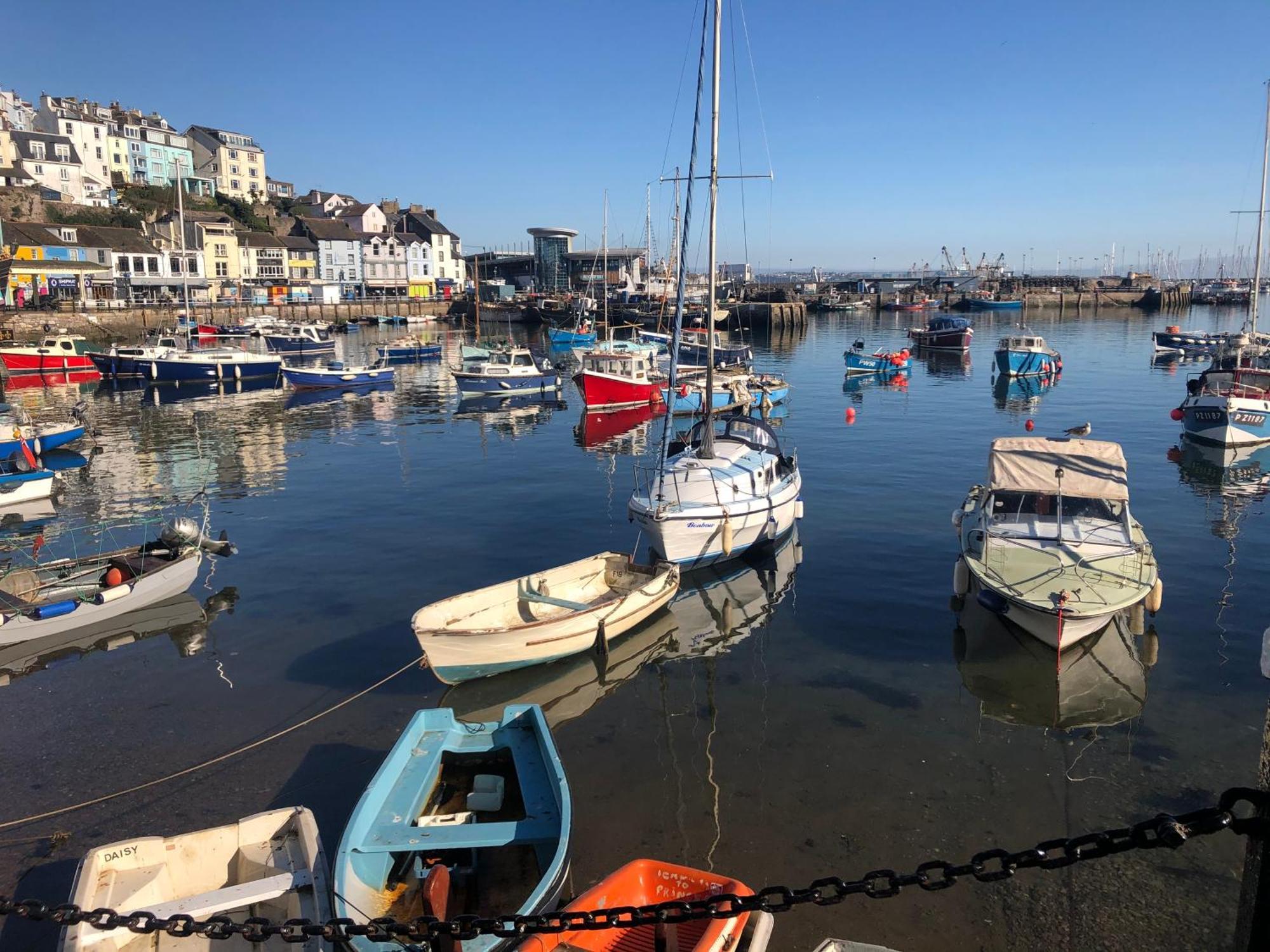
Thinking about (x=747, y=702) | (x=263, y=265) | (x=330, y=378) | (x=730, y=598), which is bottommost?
(x=747, y=702)

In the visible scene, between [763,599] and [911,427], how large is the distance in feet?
80.8

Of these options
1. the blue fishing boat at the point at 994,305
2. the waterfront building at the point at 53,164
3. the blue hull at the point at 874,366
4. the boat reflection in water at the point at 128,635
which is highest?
the waterfront building at the point at 53,164

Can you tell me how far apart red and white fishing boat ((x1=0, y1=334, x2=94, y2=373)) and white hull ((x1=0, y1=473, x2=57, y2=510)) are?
38.3 m

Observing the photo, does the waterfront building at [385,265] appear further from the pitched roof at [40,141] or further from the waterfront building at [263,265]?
the pitched roof at [40,141]

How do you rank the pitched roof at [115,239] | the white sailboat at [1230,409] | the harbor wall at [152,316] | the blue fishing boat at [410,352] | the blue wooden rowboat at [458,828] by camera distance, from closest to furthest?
the blue wooden rowboat at [458,828]
the white sailboat at [1230,409]
the blue fishing boat at [410,352]
the harbor wall at [152,316]
the pitched roof at [115,239]

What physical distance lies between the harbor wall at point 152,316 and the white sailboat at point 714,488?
227 ft

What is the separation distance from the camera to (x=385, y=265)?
125 meters

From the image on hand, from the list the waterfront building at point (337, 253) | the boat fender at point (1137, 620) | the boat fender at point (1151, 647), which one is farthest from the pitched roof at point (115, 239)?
the boat fender at point (1151, 647)

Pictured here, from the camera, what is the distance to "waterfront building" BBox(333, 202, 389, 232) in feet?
435

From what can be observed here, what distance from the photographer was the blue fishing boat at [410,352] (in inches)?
2766

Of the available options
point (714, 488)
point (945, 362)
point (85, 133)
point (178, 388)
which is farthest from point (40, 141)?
point (714, 488)

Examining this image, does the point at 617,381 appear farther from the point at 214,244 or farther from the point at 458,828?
the point at 214,244

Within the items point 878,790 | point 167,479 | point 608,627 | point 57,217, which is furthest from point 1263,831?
point 57,217

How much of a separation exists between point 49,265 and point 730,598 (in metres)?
94.7
